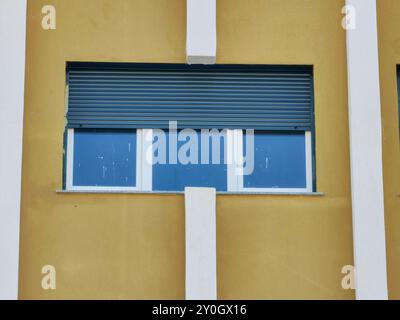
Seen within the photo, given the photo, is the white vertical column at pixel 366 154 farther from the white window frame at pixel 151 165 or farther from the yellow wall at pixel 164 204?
the white window frame at pixel 151 165

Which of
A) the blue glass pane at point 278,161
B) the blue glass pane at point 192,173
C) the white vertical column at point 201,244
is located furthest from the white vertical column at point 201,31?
the white vertical column at point 201,244

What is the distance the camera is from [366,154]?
8883mm

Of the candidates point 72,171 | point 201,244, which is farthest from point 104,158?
point 201,244

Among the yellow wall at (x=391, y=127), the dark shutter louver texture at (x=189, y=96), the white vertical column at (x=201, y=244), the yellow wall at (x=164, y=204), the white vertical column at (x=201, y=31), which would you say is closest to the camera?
the white vertical column at (x=201, y=244)

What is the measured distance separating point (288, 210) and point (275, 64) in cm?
153

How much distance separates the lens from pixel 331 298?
8711 mm

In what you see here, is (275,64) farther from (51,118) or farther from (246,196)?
(51,118)

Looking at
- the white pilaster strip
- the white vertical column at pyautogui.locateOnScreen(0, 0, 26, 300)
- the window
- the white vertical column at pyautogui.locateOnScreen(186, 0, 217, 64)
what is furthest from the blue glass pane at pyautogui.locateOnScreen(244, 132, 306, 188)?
the white vertical column at pyautogui.locateOnScreen(0, 0, 26, 300)

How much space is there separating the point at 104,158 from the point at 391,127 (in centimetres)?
292

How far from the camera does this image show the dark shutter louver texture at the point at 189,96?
Answer: 30.1 feet

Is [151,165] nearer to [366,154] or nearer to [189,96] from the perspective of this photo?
[189,96]

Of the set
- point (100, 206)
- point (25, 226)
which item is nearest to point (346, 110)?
point (100, 206)

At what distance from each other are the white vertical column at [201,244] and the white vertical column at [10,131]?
164 centimetres

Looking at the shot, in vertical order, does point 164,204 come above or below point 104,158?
below
